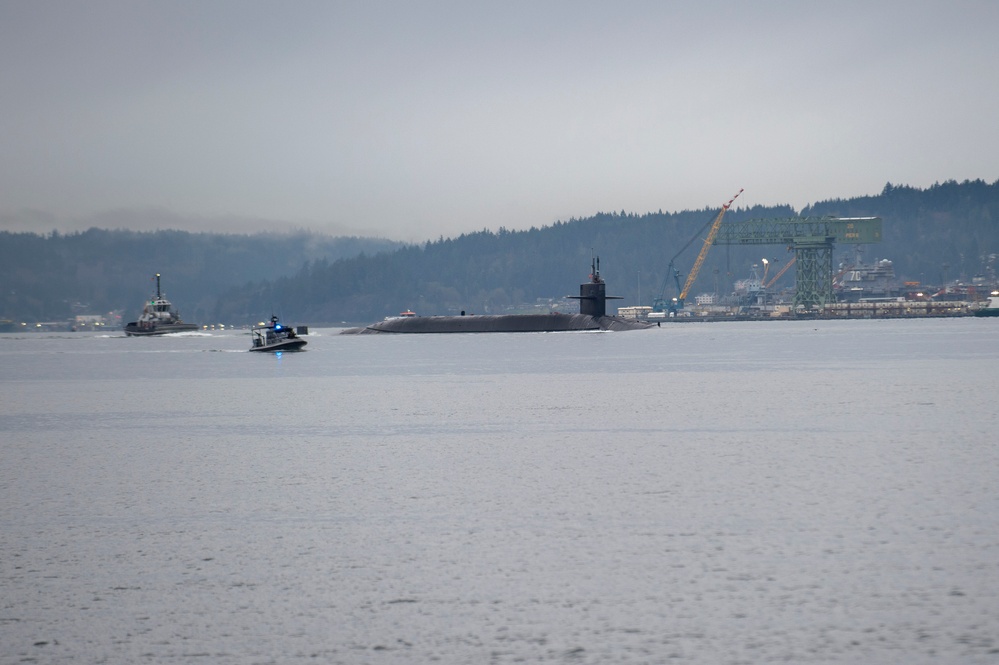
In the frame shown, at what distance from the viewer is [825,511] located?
62.5 ft

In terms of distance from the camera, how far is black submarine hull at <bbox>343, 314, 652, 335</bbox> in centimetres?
15712

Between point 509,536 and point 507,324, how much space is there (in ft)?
518

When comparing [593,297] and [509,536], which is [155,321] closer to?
[593,297]

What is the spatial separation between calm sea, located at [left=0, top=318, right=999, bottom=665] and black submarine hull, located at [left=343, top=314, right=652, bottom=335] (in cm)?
11628

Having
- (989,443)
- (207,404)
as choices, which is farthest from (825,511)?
(207,404)

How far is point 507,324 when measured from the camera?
176m

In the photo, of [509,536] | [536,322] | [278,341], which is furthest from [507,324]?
[509,536]

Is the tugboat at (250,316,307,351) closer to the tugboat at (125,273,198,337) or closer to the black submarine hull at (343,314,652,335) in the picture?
the black submarine hull at (343,314,652,335)

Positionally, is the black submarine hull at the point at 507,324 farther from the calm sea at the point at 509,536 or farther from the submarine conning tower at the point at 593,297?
the calm sea at the point at 509,536

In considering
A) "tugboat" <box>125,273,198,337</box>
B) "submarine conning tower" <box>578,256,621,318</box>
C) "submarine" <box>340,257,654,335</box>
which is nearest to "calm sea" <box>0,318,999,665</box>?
"submarine conning tower" <box>578,256,621,318</box>

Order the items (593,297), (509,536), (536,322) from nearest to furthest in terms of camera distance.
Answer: (509,536), (593,297), (536,322)

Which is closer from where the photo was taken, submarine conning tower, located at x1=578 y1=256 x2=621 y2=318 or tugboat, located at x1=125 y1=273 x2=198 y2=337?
submarine conning tower, located at x1=578 y1=256 x2=621 y2=318

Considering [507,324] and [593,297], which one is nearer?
[593,297]

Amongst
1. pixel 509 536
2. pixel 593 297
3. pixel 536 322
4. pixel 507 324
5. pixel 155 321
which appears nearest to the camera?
pixel 509 536
